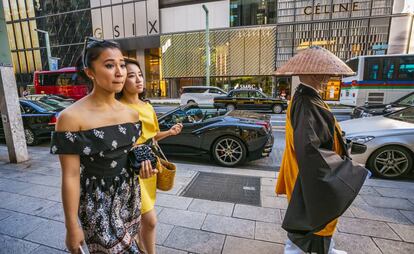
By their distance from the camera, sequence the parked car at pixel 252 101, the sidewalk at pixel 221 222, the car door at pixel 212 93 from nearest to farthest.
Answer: the sidewalk at pixel 221 222, the parked car at pixel 252 101, the car door at pixel 212 93

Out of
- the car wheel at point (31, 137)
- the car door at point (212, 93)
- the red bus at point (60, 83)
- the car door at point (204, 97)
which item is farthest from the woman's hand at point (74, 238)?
the red bus at point (60, 83)

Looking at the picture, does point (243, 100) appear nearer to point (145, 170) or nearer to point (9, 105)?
point (9, 105)

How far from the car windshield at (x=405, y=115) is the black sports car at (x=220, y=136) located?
8.36ft

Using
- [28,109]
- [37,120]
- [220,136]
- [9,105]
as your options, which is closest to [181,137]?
[220,136]

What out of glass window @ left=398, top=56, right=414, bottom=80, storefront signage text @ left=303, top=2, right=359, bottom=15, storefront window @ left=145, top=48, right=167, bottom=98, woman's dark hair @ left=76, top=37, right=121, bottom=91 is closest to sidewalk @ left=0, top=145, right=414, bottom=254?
woman's dark hair @ left=76, top=37, right=121, bottom=91

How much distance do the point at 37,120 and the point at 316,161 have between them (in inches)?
292

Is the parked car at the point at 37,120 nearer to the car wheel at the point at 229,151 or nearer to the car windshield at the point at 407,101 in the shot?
the car wheel at the point at 229,151

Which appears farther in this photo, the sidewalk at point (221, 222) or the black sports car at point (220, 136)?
the black sports car at point (220, 136)

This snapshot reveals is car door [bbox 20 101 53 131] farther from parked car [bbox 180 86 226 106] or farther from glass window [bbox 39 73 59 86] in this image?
glass window [bbox 39 73 59 86]

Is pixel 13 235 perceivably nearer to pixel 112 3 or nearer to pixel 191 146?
pixel 191 146

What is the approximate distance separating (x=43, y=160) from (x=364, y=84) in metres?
12.5

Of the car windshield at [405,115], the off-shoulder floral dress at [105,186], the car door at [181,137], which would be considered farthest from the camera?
the car door at [181,137]

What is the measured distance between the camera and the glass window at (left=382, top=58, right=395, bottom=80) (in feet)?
33.7

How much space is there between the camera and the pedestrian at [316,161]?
163cm
